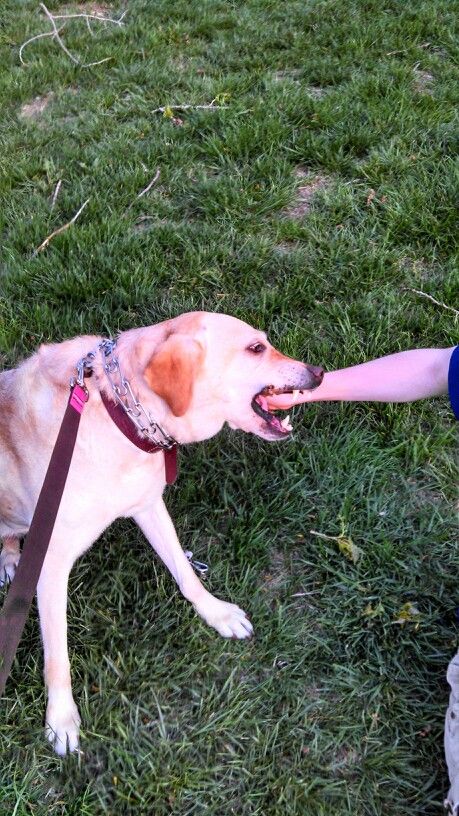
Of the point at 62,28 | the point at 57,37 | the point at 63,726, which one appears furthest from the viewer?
the point at 62,28

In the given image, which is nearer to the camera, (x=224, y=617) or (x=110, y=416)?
(x=110, y=416)

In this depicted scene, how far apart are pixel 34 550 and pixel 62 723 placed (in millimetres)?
808

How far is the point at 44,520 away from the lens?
1.83 meters

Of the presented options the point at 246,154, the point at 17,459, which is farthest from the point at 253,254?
the point at 17,459

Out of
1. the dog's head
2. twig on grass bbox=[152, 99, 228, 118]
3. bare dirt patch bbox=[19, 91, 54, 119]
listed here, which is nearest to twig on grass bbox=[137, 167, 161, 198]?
twig on grass bbox=[152, 99, 228, 118]

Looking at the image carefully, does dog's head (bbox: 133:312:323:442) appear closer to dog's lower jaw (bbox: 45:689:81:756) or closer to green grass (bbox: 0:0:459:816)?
green grass (bbox: 0:0:459:816)

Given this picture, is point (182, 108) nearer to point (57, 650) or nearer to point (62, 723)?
point (57, 650)

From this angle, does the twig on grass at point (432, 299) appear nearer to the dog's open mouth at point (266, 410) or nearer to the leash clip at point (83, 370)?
the dog's open mouth at point (266, 410)

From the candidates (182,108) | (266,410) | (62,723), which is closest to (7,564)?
(62,723)

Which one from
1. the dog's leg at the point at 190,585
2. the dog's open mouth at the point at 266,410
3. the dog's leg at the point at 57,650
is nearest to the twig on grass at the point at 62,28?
the dog's open mouth at the point at 266,410

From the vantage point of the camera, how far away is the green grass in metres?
2.21

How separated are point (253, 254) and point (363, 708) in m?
2.43

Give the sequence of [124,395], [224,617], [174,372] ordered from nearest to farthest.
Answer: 1. [174,372]
2. [124,395]
3. [224,617]

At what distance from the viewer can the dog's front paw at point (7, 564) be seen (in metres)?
2.71
